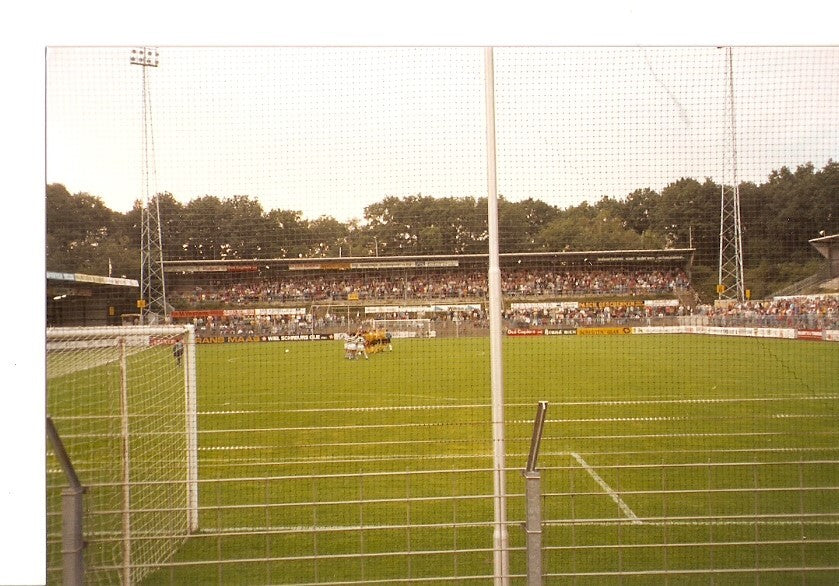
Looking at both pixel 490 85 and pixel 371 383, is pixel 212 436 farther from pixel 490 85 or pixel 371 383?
pixel 490 85

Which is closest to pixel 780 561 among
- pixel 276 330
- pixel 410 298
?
pixel 410 298

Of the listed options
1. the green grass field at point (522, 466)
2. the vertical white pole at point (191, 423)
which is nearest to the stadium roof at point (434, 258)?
the green grass field at point (522, 466)

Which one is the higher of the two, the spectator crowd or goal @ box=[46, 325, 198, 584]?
the spectator crowd

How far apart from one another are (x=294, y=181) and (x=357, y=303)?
8.67 meters

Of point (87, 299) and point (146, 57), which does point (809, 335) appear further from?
point (146, 57)

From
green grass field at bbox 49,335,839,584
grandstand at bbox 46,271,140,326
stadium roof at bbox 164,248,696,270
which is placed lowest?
green grass field at bbox 49,335,839,584

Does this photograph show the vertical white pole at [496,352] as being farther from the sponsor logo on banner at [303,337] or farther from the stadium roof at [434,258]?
the sponsor logo on banner at [303,337]

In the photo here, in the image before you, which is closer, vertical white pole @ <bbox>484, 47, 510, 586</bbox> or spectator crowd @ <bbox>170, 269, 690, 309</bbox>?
vertical white pole @ <bbox>484, 47, 510, 586</bbox>

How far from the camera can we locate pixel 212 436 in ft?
21.9

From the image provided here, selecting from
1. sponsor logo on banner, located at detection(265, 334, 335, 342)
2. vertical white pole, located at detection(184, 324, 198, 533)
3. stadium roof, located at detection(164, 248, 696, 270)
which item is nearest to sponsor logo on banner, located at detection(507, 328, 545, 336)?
sponsor logo on banner, located at detection(265, 334, 335, 342)

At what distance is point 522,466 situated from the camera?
16.4ft

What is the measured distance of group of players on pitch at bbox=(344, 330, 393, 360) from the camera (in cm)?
1373

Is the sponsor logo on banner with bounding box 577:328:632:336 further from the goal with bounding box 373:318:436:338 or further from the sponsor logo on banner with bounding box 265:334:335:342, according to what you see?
the sponsor logo on banner with bounding box 265:334:335:342

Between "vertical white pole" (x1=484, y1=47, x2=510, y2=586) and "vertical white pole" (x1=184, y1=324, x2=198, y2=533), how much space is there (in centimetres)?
190
